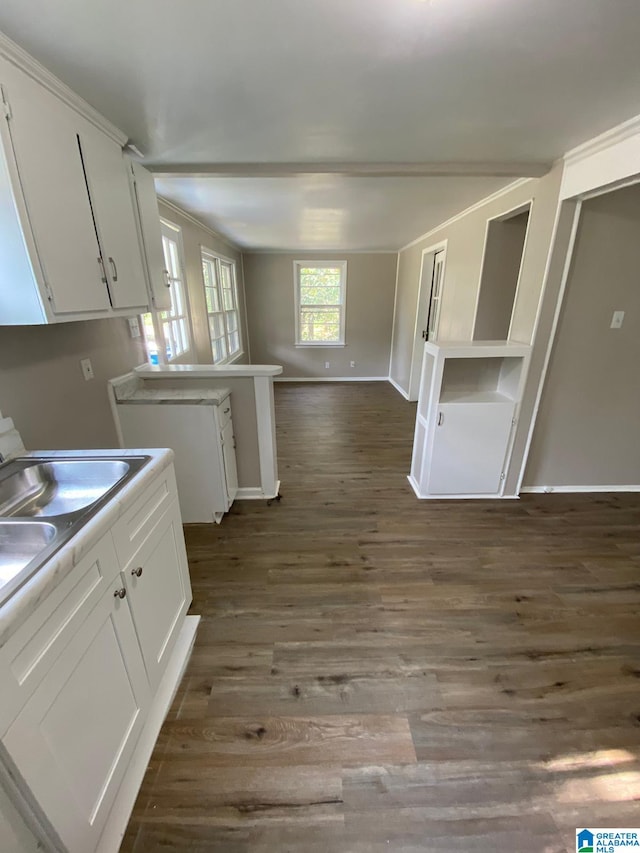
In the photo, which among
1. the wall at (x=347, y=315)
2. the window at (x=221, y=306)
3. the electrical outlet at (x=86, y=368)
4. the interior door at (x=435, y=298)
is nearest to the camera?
the electrical outlet at (x=86, y=368)

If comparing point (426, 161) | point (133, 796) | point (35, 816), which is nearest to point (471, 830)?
point (133, 796)

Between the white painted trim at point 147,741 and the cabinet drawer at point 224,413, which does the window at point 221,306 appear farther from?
the white painted trim at point 147,741

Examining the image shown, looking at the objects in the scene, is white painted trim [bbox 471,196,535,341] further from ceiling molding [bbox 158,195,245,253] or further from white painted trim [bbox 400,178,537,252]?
ceiling molding [bbox 158,195,245,253]

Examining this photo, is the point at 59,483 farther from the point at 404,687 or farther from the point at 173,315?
the point at 173,315

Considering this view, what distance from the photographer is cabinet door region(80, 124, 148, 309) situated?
60.4 inches

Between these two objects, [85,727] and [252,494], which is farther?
[252,494]

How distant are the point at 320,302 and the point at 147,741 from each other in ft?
20.3

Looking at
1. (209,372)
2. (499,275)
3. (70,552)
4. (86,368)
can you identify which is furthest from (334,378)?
(70,552)

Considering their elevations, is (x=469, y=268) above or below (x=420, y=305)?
above

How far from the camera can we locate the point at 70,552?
2.74 ft

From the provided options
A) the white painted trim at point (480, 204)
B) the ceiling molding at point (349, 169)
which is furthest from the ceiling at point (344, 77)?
the white painted trim at point (480, 204)

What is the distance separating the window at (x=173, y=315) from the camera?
110 inches

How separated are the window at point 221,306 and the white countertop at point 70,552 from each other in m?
3.34

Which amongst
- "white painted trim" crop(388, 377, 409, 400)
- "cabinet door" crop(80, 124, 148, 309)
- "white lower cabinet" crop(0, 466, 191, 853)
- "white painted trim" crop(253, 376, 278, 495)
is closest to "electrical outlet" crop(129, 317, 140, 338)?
"cabinet door" crop(80, 124, 148, 309)
